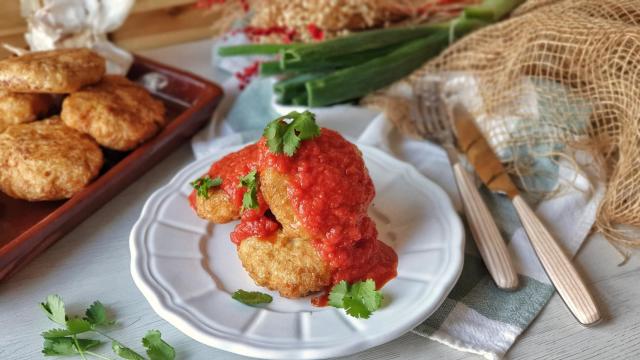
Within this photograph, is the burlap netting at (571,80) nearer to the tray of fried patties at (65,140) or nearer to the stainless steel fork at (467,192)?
the stainless steel fork at (467,192)

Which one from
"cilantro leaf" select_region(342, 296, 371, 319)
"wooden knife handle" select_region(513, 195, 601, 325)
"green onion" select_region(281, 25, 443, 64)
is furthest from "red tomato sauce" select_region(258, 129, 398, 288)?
"green onion" select_region(281, 25, 443, 64)

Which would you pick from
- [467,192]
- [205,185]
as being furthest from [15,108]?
[467,192]

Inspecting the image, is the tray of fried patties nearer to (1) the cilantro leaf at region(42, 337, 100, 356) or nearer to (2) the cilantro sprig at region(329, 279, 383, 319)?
(1) the cilantro leaf at region(42, 337, 100, 356)

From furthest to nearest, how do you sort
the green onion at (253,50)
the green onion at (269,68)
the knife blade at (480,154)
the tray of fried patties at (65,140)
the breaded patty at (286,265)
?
the green onion at (253,50) → the green onion at (269,68) → the knife blade at (480,154) → the tray of fried patties at (65,140) → the breaded patty at (286,265)

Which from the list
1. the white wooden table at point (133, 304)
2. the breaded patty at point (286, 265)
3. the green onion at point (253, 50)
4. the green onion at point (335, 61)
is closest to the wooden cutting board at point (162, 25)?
the green onion at point (253, 50)

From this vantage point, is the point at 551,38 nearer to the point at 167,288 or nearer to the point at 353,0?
the point at 353,0

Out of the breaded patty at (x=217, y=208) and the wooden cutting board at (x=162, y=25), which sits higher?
the wooden cutting board at (x=162, y=25)
